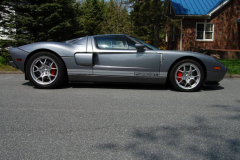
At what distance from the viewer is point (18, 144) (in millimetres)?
2414

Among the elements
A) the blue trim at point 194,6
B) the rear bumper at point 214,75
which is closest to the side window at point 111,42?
the rear bumper at point 214,75

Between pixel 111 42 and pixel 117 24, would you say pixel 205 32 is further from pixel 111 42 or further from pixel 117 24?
pixel 111 42

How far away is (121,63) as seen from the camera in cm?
509

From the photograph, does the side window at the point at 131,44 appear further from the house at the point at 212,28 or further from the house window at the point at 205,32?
the house window at the point at 205,32

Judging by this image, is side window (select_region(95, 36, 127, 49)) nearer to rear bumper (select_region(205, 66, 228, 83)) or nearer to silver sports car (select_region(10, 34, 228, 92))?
silver sports car (select_region(10, 34, 228, 92))

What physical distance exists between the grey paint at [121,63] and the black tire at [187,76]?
0.13 metres

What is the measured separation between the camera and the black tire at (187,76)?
200 inches

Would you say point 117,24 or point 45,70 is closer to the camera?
point 45,70

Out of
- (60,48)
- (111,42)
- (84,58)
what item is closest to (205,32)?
(111,42)

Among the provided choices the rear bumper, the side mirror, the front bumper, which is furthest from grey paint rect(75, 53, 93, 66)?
the rear bumper

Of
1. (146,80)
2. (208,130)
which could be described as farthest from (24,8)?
(208,130)

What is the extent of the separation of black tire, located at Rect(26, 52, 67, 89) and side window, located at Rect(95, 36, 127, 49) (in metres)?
1.00

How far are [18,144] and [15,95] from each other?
2438 millimetres

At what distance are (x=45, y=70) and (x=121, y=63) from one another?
175cm
